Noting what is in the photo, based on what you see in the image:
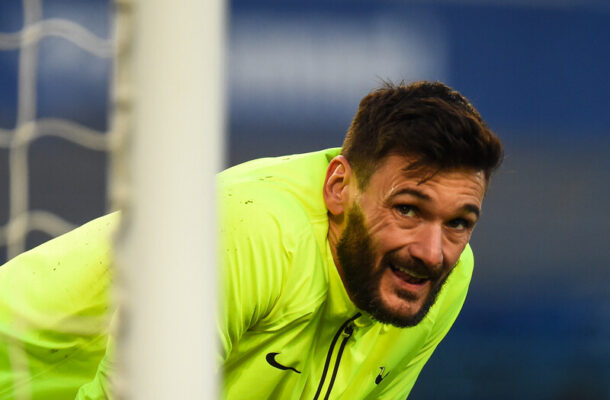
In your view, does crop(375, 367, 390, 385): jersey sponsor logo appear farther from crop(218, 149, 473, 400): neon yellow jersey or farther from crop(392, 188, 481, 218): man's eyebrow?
crop(392, 188, 481, 218): man's eyebrow

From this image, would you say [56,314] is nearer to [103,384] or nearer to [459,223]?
[103,384]

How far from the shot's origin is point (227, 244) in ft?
4.01

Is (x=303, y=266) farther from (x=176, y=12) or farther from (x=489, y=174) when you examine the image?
(x=176, y=12)

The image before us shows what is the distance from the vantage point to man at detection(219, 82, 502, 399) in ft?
4.19

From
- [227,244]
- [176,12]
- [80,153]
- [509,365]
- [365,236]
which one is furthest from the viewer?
[509,365]

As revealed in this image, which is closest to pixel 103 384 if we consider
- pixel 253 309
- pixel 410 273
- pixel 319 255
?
pixel 253 309

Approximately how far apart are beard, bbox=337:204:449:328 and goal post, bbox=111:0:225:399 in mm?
680

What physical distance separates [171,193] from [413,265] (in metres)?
0.71

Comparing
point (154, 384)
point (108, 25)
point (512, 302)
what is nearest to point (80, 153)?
point (108, 25)

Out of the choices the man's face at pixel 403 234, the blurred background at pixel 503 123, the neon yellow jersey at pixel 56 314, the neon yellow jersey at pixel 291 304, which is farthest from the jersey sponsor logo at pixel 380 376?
the blurred background at pixel 503 123

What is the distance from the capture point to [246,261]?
121 centimetres

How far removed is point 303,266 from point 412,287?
176mm

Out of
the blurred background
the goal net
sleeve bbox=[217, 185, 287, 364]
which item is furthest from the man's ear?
the blurred background

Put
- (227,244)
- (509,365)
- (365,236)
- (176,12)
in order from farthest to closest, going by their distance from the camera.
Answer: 1. (509,365)
2. (365,236)
3. (227,244)
4. (176,12)
